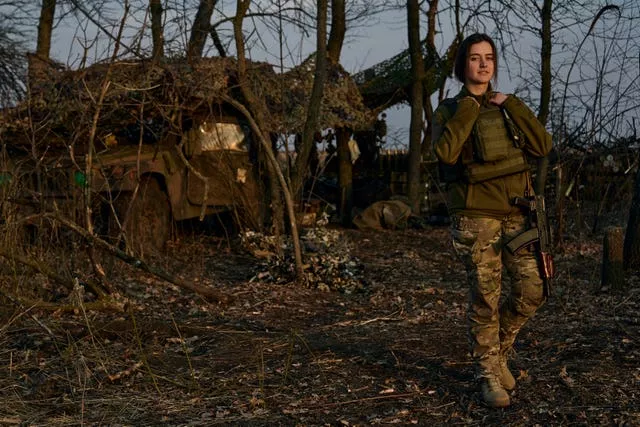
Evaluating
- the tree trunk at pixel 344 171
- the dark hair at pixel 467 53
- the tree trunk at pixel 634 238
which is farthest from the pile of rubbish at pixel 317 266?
the tree trunk at pixel 344 171

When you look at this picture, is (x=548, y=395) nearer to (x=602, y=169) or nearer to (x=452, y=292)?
(x=452, y=292)

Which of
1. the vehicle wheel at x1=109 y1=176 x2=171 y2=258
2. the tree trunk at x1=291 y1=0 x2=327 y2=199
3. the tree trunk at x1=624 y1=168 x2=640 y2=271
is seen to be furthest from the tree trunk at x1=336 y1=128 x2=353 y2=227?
the tree trunk at x1=624 y1=168 x2=640 y2=271

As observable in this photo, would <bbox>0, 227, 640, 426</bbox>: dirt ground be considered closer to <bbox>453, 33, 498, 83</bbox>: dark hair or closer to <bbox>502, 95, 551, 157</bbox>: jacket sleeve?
<bbox>502, 95, 551, 157</bbox>: jacket sleeve

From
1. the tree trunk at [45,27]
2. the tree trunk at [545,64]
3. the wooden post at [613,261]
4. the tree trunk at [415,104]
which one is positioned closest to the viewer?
the wooden post at [613,261]

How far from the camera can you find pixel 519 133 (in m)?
3.72

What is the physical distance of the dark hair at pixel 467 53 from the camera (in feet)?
12.2

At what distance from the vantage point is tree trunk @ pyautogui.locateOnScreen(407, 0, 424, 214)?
14616 mm

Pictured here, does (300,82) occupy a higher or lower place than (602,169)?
higher

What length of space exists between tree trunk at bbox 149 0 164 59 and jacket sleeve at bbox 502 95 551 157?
3788 millimetres

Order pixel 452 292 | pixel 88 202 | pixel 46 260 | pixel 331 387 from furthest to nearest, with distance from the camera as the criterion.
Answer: pixel 452 292 → pixel 46 260 → pixel 88 202 → pixel 331 387

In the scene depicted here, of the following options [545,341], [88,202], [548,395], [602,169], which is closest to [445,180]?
[548,395]

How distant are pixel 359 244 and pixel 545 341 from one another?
640 cm

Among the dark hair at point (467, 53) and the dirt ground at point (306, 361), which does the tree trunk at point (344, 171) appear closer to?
the dirt ground at point (306, 361)

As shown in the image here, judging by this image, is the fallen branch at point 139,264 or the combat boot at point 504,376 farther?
the fallen branch at point 139,264
